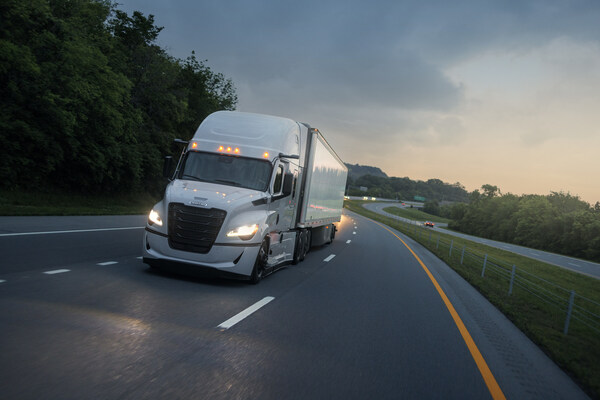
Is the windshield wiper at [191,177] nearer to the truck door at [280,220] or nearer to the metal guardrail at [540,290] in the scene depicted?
the truck door at [280,220]

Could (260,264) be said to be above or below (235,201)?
below

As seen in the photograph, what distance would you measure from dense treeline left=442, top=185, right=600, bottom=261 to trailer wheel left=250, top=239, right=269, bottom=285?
194ft

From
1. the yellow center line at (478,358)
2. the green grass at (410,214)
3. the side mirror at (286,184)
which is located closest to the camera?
the yellow center line at (478,358)

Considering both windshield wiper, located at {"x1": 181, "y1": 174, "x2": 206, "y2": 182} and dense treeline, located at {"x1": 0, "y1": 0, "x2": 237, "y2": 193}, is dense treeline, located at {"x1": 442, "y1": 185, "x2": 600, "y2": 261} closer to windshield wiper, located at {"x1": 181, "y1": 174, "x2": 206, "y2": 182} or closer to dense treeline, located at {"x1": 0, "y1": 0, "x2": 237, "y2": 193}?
dense treeline, located at {"x1": 0, "y1": 0, "x2": 237, "y2": 193}

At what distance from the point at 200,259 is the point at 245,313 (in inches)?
76.6

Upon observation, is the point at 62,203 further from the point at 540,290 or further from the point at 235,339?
the point at 235,339

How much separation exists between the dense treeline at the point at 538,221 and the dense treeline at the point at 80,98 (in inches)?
2077

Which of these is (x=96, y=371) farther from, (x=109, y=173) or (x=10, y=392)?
(x=109, y=173)

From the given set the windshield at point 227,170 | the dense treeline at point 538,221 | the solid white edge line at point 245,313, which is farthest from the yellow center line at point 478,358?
the dense treeline at point 538,221

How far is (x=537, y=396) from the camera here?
496cm

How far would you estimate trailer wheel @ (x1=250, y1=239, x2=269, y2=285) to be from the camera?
924 cm

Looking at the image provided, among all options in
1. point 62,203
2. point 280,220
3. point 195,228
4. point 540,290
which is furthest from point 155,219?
point 62,203

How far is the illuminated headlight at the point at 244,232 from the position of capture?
8.67 m

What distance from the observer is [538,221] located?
8331 cm
